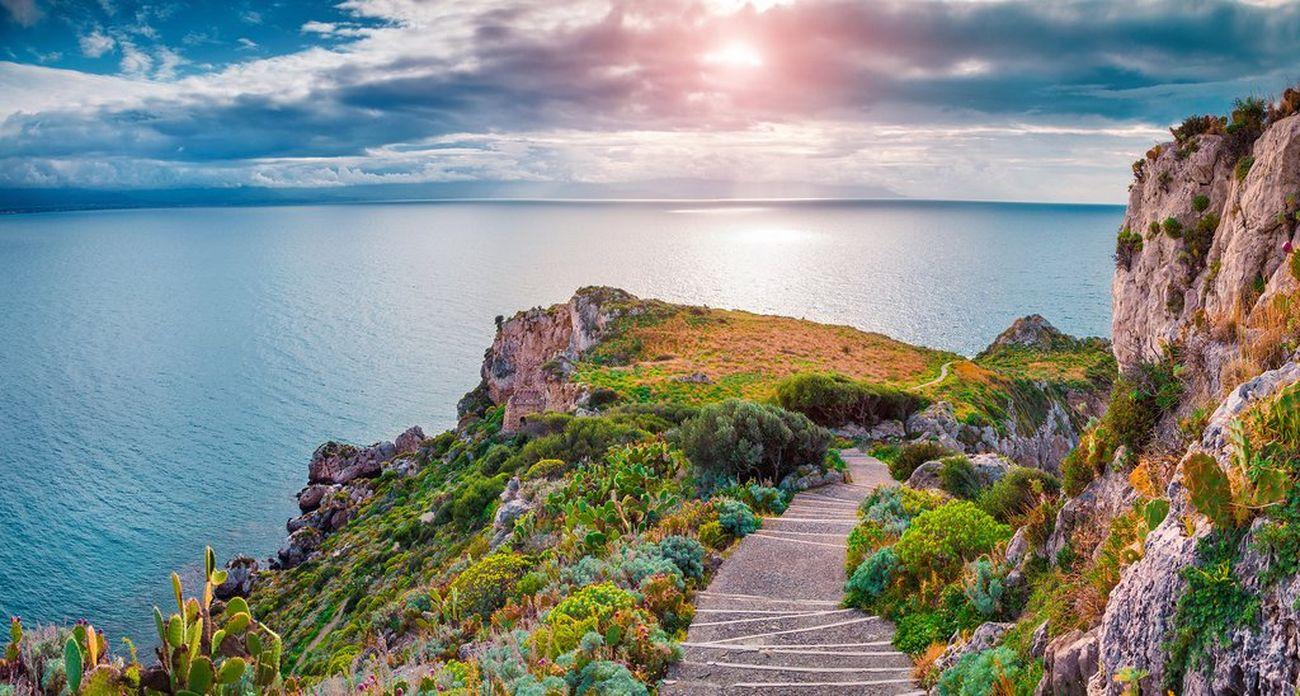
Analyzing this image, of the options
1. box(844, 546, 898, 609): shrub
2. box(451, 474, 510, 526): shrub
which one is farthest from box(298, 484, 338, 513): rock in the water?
box(844, 546, 898, 609): shrub

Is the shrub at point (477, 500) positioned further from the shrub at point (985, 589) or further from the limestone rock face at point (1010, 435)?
the shrub at point (985, 589)

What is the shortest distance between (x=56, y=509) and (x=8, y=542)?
534cm

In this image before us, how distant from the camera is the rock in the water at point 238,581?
48.2 metres

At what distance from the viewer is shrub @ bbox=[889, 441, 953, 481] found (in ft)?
76.4

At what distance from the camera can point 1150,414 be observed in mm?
9266

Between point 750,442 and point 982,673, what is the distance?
13175mm

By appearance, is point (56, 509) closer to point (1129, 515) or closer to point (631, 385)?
point (631, 385)

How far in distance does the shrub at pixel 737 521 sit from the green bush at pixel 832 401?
53.9ft

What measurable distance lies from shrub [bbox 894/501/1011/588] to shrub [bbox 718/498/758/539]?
430 cm

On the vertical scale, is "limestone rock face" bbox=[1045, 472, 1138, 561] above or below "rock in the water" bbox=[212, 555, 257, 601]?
above

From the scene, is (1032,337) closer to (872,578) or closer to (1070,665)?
(872,578)

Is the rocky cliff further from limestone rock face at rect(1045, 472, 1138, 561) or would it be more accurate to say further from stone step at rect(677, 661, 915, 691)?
stone step at rect(677, 661, 915, 691)

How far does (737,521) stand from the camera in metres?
17.0

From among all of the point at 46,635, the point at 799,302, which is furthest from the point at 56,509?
the point at 799,302
